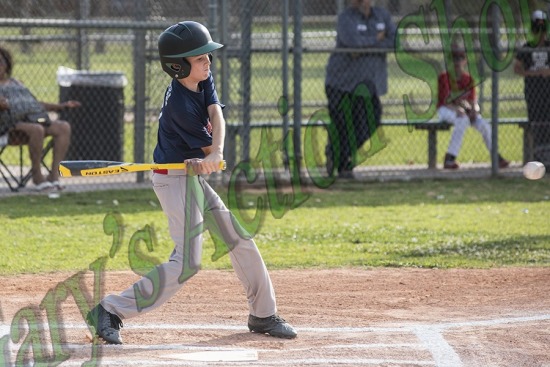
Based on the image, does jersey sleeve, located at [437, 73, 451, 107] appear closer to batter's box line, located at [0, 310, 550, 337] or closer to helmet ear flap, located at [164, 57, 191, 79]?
batter's box line, located at [0, 310, 550, 337]

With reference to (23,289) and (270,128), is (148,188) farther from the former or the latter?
(23,289)

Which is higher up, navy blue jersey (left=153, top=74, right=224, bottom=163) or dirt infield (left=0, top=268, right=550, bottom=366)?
navy blue jersey (left=153, top=74, right=224, bottom=163)

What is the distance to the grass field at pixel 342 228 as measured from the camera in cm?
793

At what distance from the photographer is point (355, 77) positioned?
39.3ft

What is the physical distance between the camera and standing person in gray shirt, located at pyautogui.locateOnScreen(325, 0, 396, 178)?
11.9 m

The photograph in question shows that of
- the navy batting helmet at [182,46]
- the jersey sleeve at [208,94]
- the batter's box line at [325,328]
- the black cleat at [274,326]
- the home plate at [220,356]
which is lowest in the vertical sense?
the home plate at [220,356]

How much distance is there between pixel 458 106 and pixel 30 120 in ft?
17.2

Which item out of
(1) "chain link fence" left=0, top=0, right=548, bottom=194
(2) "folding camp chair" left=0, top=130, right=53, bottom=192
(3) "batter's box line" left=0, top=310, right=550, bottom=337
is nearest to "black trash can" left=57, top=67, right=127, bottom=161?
(1) "chain link fence" left=0, top=0, right=548, bottom=194

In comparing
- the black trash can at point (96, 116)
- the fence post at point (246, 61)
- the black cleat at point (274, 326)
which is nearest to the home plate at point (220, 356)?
the black cleat at point (274, 326)

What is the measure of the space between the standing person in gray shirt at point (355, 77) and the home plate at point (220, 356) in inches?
276

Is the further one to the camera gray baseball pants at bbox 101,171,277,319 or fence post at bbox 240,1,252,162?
fence post at bbox 240,1,252,162

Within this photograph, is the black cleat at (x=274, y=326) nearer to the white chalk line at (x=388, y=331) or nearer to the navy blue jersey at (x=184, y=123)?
the white chalk line at (x=388, y=331)

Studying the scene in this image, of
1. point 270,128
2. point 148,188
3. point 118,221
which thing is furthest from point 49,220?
point 270,128

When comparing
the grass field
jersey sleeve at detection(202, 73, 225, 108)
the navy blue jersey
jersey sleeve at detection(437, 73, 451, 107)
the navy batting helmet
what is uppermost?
jersey sleeve at detection(437, 73, 451, 107)
